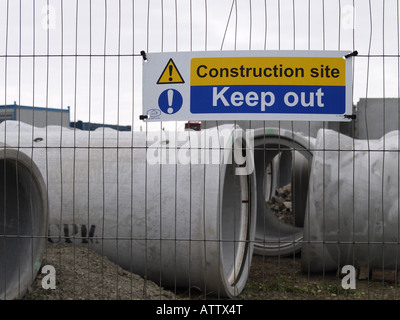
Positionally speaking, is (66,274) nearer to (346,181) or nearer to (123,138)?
(123,138)

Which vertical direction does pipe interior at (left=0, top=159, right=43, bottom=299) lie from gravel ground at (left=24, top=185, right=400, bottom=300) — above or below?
above

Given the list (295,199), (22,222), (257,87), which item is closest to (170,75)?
(257,87)

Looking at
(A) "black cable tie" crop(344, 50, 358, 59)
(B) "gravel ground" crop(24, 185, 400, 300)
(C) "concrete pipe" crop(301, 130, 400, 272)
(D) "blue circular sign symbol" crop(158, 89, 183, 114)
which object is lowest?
(B) "gravel ground" crop(24, 185, 400, 300)

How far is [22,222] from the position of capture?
22.7 ft

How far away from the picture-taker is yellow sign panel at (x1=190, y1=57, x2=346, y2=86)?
5.61 metres

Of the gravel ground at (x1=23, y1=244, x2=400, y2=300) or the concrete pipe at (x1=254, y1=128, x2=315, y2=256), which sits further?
the concrete pipe at (x1=254, y1=128, x2=315, y2=256)

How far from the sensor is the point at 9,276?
21.5 ft

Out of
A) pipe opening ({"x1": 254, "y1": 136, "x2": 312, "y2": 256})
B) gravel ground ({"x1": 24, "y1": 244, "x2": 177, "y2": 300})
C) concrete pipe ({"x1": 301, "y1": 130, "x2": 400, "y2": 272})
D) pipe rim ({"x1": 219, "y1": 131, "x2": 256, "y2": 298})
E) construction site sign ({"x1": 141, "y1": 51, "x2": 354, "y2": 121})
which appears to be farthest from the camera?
pipe opening ({"x1": 254, "y1": 136, "x2": 312, "y2": 256})

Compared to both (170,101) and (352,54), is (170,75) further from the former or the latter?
(352,54)

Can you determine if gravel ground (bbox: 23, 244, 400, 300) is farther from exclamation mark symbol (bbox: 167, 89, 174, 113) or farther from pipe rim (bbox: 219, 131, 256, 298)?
exclamation mark symbol (bbox: 167, 89, 174, 113)

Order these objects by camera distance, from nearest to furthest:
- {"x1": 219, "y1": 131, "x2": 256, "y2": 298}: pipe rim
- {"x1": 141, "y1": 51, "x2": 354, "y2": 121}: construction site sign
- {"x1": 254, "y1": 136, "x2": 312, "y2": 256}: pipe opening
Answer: {"x1": 141, "y1": 51, "x2": 354, "y2": 121}: construction site sign, {"x1": 219, "y1": 131, "x2": 256, "y2": 298}: pipe rim, {"x1": 254, "y1": 136, "x2": 312, "y2": 256}: pipe opening

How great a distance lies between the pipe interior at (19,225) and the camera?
630cm

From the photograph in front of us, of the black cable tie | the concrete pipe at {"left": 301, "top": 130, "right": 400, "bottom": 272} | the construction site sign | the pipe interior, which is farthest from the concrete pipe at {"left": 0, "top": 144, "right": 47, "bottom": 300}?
the concrete pipe at {"left": 301, "top": 130, "right": 400, "bottom": 272}

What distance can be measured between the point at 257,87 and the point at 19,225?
3.05 meters
